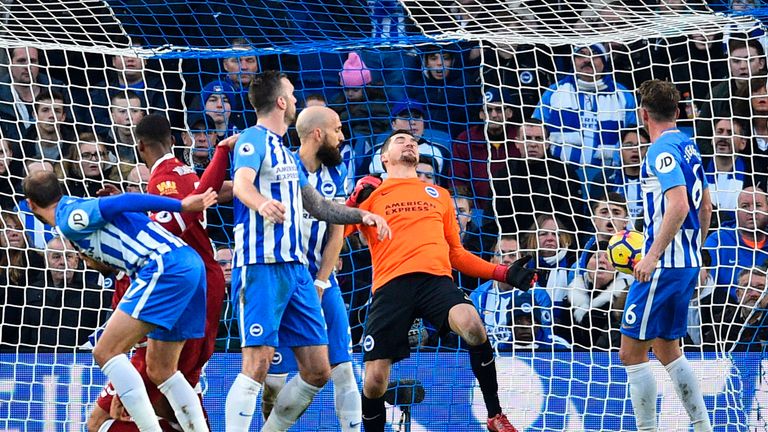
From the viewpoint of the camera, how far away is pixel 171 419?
22.4 ft

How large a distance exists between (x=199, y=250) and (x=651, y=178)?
8.02 feet

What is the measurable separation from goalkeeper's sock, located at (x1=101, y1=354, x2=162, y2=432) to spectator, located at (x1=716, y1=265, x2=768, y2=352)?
3942 mm

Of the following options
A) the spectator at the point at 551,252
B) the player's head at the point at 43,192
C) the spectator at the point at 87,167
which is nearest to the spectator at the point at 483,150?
the spectator at the point at 551,252

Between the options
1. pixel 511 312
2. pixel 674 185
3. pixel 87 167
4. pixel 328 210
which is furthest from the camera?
pixel 87 167

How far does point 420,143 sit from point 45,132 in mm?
2680

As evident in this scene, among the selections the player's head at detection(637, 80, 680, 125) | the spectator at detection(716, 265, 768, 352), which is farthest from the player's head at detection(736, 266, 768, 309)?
the player's head at detection(637, 80, 680, 125)

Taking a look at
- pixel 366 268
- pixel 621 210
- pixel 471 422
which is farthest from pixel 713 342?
pixel 366 268

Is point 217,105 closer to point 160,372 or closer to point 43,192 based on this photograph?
point 43,192

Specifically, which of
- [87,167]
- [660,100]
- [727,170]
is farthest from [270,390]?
[727,170]

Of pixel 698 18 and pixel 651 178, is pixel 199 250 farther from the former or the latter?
pixel 698 18

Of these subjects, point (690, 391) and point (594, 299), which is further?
point (594, 299)

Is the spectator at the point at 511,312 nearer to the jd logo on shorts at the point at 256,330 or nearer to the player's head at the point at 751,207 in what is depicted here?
the player's head at the point at 751,207

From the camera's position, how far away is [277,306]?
610 cm

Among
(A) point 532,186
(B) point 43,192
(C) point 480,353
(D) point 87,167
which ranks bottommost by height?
(C) point 480,353
